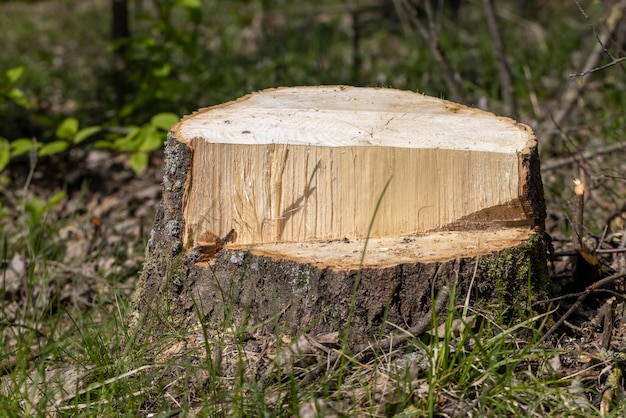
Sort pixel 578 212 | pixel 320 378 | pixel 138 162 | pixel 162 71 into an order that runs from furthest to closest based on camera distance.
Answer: pixel 162 71 < pixel 138 162 < pixel 578 212 < pixel 320 378

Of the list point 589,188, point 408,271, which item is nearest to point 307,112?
point 408,271

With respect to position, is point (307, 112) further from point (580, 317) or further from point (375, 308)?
point (580, 317)

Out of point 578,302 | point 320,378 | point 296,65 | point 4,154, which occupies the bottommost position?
point 320,378

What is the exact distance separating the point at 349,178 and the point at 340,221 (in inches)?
5.3

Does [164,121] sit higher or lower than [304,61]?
lower

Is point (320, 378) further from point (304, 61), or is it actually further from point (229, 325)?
point (304, 61)

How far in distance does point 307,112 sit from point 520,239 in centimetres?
79

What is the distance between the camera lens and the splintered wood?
7.19 feet

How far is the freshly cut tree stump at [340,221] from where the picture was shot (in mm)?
2059

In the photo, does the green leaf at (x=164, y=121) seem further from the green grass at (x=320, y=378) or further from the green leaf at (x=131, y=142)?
the green grass at (x=320, y=378)

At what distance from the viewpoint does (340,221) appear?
7.36 ft

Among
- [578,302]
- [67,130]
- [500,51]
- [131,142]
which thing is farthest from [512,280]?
[67,130]

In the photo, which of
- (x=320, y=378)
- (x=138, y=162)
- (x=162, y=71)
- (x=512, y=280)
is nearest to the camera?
(x=320, y=378)

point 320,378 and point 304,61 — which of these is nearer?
point 320,378
